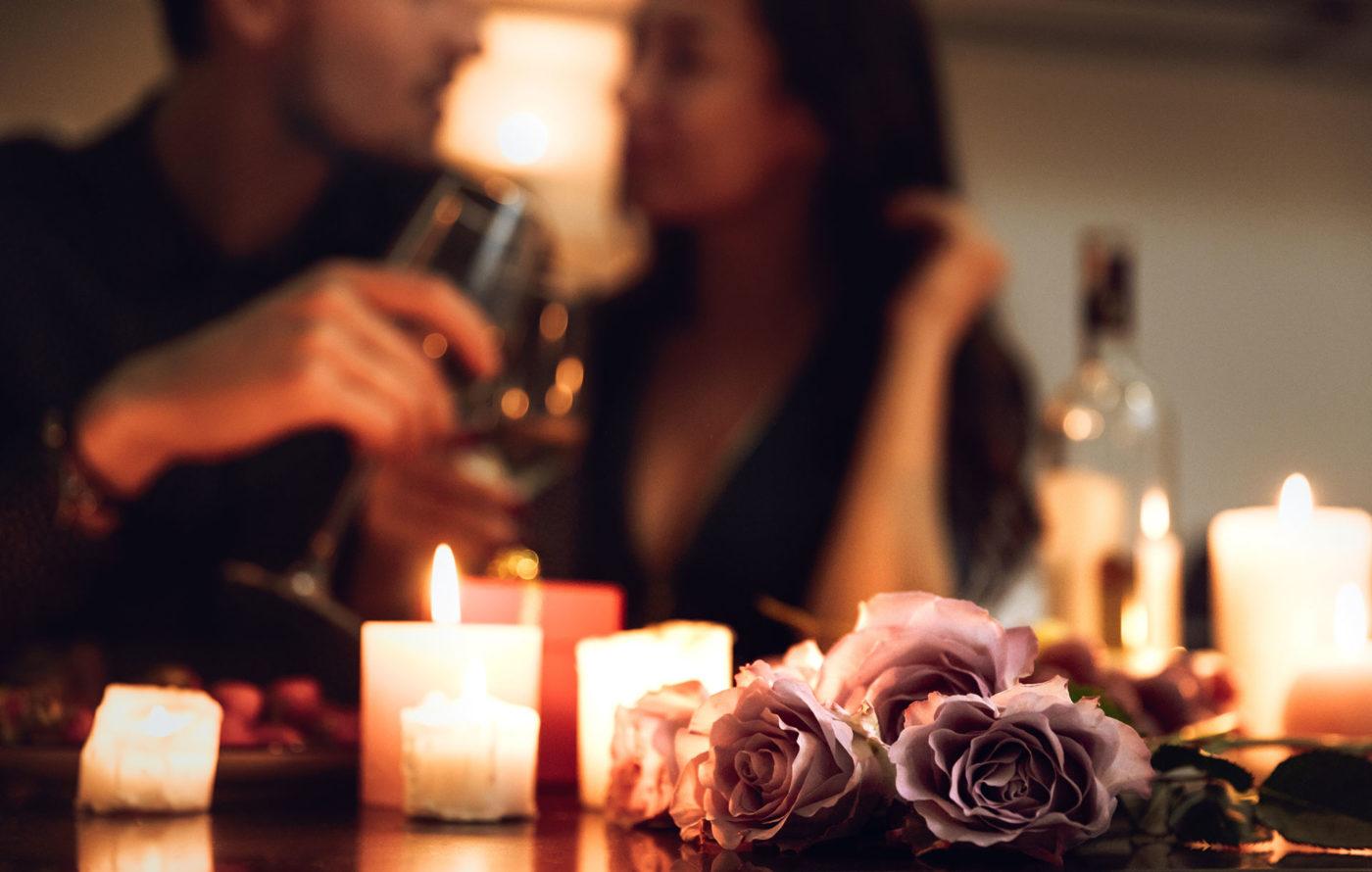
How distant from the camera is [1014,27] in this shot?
4.81 feet

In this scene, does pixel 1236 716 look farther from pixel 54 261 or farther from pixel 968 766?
pixel 54 261

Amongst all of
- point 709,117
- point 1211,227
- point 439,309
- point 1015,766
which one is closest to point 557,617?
point 1015,766

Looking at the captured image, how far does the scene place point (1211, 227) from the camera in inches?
58.3

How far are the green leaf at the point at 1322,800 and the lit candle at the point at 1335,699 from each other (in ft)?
0.50

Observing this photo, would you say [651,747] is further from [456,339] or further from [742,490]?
[742,490]

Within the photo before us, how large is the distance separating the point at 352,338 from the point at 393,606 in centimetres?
21

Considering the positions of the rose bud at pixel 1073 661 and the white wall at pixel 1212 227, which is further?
the white wall at pixel 1212 227

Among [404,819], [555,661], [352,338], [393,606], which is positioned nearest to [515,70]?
[352,338]

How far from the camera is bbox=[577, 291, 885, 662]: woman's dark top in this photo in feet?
3.95

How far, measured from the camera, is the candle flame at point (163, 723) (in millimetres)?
436

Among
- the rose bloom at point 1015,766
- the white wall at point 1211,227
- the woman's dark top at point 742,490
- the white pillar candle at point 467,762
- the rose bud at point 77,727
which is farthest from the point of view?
the white wall at point 1211,227

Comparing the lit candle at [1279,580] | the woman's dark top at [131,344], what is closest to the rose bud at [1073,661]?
the lit candle at [1279,580]

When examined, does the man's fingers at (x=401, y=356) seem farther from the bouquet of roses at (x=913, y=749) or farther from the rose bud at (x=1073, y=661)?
the bouquet of roses at (x=913, y=749)

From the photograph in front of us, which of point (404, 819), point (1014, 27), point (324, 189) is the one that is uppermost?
point (1014, 27)
